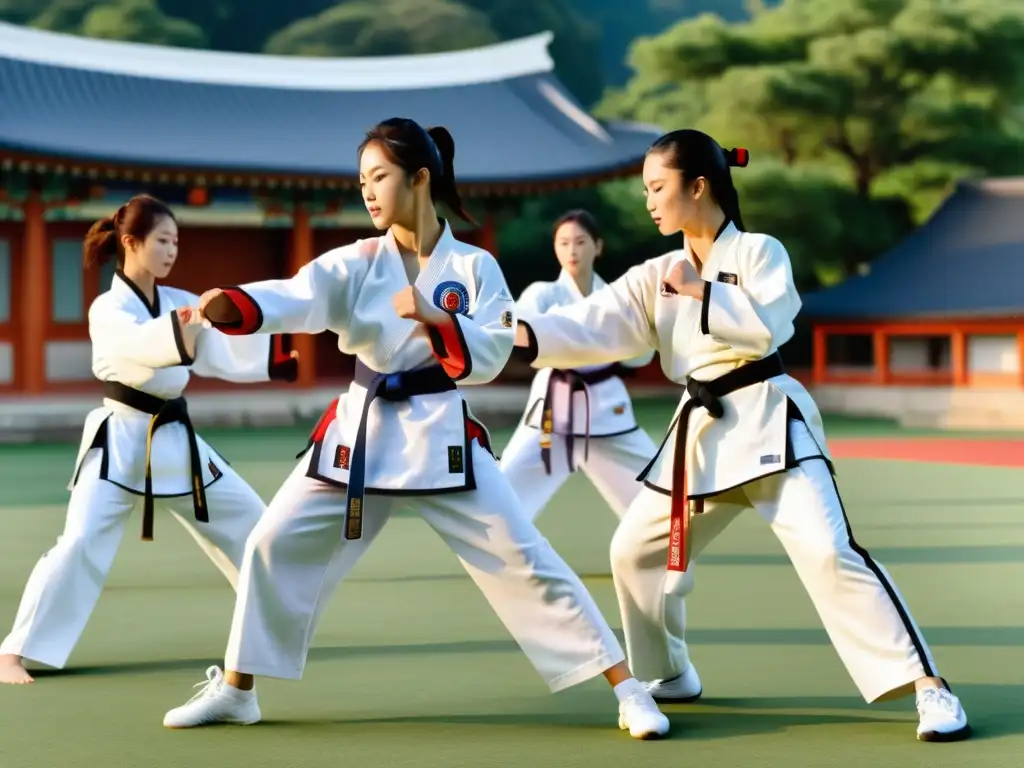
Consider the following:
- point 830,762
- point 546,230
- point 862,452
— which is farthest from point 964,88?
point 830,762

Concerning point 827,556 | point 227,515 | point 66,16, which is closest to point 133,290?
point 227,515

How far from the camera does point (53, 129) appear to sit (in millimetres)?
21125

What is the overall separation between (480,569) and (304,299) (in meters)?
0.95

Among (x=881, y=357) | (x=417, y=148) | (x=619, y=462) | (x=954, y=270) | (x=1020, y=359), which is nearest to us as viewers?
(x=417, y=148)

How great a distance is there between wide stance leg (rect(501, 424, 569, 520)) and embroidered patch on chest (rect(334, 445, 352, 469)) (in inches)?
117

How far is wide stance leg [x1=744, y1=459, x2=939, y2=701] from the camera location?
14.7ft

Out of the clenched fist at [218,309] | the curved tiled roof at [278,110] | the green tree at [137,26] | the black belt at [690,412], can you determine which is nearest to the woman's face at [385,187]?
the clenched fist at [218,309]

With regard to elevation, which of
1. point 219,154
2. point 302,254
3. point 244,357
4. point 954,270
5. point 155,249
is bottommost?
point 244,357

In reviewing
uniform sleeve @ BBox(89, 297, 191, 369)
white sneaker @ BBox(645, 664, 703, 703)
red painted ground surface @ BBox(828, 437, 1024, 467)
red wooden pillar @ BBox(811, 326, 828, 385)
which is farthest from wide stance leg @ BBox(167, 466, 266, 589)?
red wooden pillar @ BBox(811, 326, 828, 385)

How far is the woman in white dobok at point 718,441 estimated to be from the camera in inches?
177

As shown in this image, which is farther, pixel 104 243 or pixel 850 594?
pixel 104 243

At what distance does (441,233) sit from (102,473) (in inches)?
69.0

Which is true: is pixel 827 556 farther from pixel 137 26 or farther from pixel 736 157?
pixel 137 26

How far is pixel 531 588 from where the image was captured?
4543 millimetres
